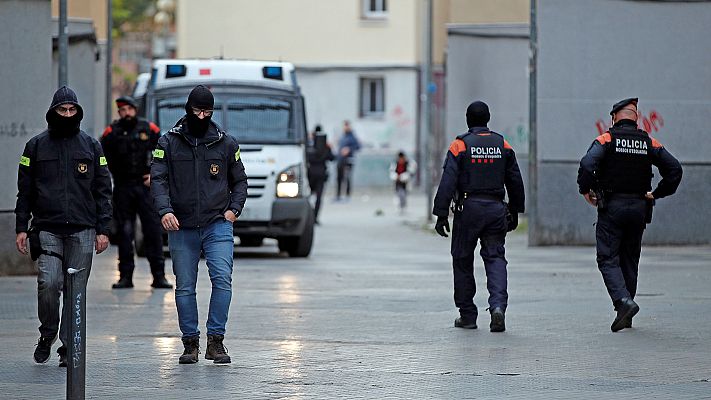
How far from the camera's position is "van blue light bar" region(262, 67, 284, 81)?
20.6m

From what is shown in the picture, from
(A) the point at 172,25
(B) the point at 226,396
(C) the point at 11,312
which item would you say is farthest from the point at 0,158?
(A) the point at 172,25

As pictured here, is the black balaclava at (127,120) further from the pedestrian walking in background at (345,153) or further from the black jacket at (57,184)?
the pedestrian walking in background at (345,153)

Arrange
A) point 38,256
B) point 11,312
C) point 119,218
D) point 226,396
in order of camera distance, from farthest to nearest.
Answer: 1. point 119,218
2. point 11,312
3. point 38,256
4. point 226,396

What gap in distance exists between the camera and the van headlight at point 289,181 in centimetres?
1947

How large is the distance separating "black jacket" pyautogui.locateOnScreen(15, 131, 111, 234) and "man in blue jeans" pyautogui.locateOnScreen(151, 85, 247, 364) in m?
0.43

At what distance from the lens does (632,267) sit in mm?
12344

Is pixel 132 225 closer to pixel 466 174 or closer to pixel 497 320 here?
pixel 466 174

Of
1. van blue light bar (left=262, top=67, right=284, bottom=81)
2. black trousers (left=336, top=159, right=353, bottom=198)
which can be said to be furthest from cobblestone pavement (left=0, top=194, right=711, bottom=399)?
black trousers (left=336, top=159, right=353, bottom=198)

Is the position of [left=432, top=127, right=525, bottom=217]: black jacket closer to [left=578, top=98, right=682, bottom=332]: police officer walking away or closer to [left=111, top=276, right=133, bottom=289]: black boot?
[left=578, top=98, right=682, bottom=332]: police officer walking away

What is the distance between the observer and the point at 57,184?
32.7 feet

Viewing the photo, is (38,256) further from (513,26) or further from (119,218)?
(513,26)

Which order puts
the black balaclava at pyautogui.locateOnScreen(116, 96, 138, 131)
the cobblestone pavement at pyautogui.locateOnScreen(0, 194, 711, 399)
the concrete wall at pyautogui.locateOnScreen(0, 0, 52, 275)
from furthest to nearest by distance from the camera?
the concrete wall at pyautogui.locateOnScreen(0, 0, 52, 275) < the black balaclava at pyautogui.locateOnScreen(116, 96, 138, 131) < the cobblestone pavement at pyautogui.locateOnScreen(0, 194, 711, 399)

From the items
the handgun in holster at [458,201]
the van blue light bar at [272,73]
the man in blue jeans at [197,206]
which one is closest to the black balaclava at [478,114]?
the handgun in holster at [458,201]

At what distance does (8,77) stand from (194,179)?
271 inches
